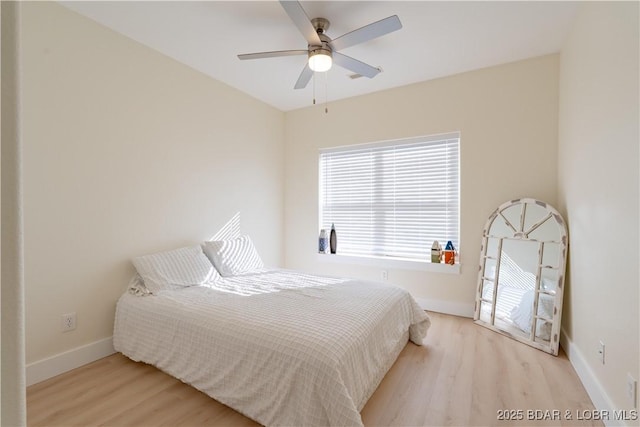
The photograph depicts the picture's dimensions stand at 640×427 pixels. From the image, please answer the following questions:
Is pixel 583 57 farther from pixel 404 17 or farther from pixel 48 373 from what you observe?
pixel 48 373

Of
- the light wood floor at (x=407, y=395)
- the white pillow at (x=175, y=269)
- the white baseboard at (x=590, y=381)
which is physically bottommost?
the light wood floor at (x=407, y=395)

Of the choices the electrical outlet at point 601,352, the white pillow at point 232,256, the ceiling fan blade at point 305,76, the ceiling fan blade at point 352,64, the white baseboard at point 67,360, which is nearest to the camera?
the electrical outlet at point 601,352

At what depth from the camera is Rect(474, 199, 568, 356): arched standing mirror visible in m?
2.56

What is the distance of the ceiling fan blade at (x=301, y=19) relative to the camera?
178 centimetres

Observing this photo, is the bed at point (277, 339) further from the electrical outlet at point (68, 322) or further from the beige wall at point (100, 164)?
the beige wall at point (100, 164)

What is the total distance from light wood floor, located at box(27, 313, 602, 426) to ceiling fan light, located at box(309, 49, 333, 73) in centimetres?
240

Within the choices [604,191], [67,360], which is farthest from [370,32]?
[67,360]

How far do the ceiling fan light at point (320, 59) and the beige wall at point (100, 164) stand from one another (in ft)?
5.14

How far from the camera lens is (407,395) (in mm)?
1943

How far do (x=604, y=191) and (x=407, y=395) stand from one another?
1.76 meters

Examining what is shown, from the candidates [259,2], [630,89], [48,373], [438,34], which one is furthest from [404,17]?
[48,373]

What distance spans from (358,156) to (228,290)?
2.44m

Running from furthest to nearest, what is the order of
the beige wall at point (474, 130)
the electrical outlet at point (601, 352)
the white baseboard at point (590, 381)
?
the beige wall at point (474, 130) < the electrical outlet at point (601, 352) < the white baseboard at point (590, 381)

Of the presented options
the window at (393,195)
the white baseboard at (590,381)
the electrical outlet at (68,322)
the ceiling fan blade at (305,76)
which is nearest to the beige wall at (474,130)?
the window at (393,195)
